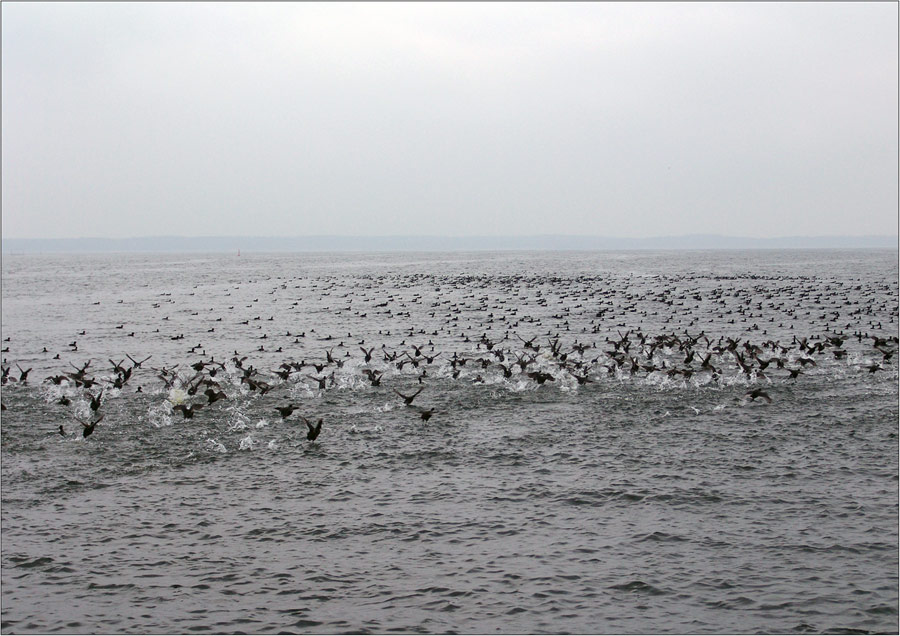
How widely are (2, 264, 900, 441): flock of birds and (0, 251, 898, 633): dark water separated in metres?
0.35

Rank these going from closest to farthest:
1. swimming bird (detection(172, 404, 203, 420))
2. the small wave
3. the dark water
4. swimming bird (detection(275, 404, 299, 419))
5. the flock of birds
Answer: the dark water < the small wave < swimming bird (detection(172, 404, 203, 420)) < swimming bird (detection(275, 404, 299, 419)) < the flock of birds

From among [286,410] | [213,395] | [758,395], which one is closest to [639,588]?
[286,410]

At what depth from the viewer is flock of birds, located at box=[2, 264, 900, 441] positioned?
28453 millimetres

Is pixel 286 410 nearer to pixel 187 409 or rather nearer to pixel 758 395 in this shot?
pixel 187 409

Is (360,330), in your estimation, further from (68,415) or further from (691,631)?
(691,631)

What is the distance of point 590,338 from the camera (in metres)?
42.8

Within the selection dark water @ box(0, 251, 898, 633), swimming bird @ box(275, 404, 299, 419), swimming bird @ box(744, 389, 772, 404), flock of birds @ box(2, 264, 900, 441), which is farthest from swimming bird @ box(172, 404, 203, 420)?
swimming bird @ box(744, 389, 772, 404)

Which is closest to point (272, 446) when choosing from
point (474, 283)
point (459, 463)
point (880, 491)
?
point (459, 463)

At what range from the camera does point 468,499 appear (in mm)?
16969

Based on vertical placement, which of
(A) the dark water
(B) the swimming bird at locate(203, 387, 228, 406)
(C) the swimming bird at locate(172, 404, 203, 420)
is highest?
(B) the swimming bird at locate(203, 387, 228, 406)

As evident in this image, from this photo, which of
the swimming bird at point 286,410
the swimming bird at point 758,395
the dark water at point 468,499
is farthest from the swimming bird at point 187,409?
the swimming bird at point 758,395

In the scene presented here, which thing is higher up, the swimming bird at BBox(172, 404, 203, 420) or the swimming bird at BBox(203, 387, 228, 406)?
the swimming bird at BBox(203, 387, 228, 406)

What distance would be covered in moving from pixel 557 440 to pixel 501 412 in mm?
3651

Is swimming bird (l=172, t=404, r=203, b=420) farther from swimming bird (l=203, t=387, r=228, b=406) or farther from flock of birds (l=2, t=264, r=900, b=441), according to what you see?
swimming bird (l=203, t=387, r=228, b=406)
